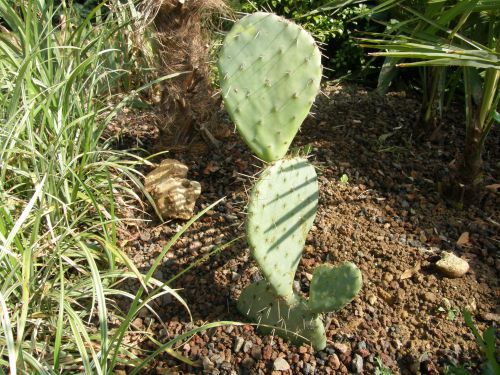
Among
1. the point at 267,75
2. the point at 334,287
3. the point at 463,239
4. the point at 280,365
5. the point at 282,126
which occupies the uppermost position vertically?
the point at 267,75

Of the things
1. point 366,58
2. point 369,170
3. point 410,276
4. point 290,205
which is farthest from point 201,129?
point 366,58

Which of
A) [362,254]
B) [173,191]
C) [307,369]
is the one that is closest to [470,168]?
[362,254]

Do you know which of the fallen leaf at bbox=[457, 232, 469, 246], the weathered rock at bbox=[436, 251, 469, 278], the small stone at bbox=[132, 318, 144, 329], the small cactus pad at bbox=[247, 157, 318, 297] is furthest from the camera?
the fallen leaf at bbox=[457, 232, 469, 246]

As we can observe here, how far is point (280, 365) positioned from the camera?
158 cm

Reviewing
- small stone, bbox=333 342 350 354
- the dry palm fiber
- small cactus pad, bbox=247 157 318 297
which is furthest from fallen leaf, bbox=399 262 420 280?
the dry palm fiber

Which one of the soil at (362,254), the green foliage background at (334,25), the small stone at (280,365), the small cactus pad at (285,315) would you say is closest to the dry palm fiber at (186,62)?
the soil at (362,254)

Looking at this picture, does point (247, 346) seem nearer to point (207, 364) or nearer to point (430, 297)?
point (207, 364)

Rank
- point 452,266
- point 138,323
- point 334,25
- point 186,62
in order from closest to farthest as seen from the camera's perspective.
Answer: point 138,323
point 452,266
point 186,62
point 334,25

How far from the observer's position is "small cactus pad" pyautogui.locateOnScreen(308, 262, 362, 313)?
1.50 meters

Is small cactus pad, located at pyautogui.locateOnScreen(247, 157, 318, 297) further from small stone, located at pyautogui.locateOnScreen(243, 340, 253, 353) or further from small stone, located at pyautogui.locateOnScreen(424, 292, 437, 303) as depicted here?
small stone, located at pyautogui.locateOnScreen(424, 292, 437, 303)

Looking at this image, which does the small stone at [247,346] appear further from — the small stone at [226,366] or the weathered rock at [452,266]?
the weathered rock at [452,266]

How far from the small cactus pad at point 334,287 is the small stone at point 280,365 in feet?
0.64

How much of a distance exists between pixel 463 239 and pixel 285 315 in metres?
0.90

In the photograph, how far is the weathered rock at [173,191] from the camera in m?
2.11
